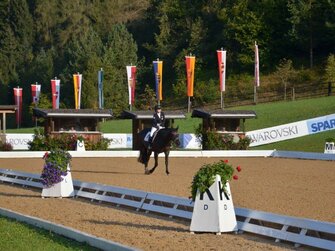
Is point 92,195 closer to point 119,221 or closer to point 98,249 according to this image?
point 119,221

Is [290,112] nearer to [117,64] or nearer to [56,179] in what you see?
[117,64]

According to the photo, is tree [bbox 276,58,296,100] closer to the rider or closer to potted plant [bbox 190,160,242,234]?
the rider

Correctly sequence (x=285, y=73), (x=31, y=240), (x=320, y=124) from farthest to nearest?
(x=285, y=73) → (x=320, y=124) → (x=31, y=240)

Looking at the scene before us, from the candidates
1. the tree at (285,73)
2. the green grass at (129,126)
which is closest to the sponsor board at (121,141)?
the green grass at (129,126)

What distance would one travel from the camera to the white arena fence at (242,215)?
11578 millimetres

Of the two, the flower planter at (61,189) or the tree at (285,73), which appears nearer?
the flower planter at (61,189)

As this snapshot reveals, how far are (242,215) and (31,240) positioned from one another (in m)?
3.48

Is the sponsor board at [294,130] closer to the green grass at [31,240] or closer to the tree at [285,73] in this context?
the tree at [285,73]

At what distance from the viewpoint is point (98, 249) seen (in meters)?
11.5

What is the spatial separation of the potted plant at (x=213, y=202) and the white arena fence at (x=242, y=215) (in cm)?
45

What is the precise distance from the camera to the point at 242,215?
44.4 feet

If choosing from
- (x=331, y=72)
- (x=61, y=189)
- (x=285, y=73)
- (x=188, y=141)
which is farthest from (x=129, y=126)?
(x=61, y=189)

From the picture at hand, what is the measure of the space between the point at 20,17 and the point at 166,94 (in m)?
34.6

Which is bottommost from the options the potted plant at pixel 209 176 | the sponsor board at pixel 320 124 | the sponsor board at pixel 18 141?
the sponsor board at pixel 18 141
